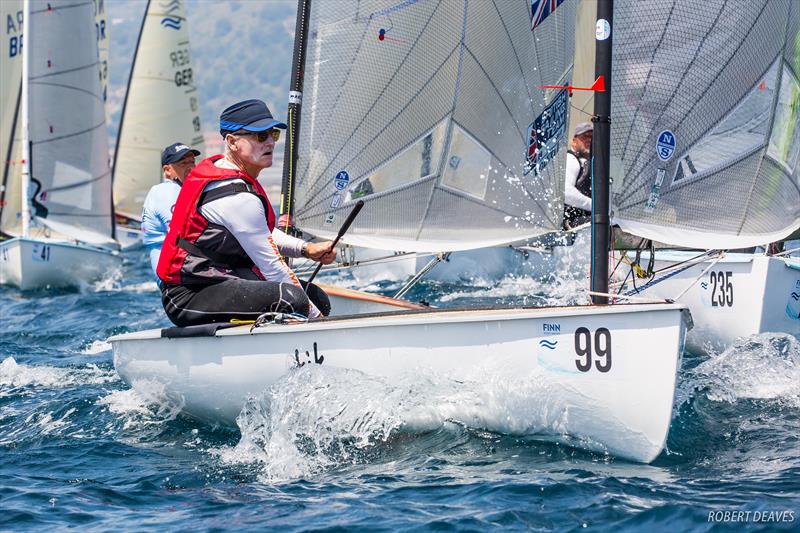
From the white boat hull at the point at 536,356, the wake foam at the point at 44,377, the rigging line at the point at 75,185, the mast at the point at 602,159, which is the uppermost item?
the rigging line at the point at 75,185

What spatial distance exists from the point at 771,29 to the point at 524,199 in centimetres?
165

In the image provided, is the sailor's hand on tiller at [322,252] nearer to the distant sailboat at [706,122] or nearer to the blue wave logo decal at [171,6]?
the distant sailboat at [706,122]

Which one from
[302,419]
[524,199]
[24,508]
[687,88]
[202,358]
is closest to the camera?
[24,508]

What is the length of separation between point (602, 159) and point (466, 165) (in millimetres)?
1572

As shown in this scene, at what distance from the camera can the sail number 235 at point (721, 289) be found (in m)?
7.80

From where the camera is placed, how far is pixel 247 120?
510cm

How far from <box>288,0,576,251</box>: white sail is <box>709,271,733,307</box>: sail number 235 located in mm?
1954

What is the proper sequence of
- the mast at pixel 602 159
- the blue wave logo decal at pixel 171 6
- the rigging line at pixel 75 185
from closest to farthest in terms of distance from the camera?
the mast at pixel 602 159 < the rigging line at pixel 75 185 < the blue wave logo decal at pixel 171 6

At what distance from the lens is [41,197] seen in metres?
17.6

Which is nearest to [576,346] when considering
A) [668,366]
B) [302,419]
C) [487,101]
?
[668,366]

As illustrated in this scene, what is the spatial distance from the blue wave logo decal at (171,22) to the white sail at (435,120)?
688 inches

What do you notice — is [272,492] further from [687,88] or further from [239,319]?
[687,88]

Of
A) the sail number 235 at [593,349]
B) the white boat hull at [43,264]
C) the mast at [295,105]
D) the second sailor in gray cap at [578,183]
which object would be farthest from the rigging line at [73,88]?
the sail number 235 at [593,349]

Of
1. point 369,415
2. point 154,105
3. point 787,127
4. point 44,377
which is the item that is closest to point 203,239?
point 369,415
